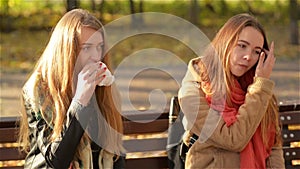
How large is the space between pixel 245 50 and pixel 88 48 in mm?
844

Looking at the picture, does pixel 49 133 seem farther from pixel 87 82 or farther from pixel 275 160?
pixel 275 160

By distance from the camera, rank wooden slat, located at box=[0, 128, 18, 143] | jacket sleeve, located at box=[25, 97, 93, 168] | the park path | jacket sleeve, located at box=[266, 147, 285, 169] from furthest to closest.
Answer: the park path
wooden slat, located at box=[0, 128, 18, 143]
jacket sleeve, located at box=[266, 147, 285, 169]
jacket sleeve, located at box=[25, 97, 93, 168]

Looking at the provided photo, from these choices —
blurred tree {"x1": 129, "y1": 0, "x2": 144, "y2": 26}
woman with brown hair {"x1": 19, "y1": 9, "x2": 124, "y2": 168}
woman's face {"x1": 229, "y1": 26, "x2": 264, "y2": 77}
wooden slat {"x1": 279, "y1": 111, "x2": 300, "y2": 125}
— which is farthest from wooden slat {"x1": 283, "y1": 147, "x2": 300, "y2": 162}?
blurred tree {"x1": 129, "y1": 0, "x2": 144, "y2": 26}

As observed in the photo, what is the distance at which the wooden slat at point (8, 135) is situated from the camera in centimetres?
419

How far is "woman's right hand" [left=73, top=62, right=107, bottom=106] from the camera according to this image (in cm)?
353

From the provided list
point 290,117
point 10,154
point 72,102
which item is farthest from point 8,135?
point 290,117

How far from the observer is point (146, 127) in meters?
4.41

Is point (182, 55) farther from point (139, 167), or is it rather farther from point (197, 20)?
point (139, 167)

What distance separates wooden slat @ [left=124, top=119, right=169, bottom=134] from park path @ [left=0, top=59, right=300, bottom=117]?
438 cm

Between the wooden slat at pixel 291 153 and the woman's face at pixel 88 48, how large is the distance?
151 centimetres

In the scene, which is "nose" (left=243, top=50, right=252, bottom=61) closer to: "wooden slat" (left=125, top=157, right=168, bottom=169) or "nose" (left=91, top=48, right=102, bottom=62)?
"nose" (left=91, top=48, right=102, bottom=62)

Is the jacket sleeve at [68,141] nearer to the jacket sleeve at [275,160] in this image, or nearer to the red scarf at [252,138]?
the red scarf at [252,138]

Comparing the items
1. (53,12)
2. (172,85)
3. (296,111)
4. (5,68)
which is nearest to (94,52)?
(296,111)

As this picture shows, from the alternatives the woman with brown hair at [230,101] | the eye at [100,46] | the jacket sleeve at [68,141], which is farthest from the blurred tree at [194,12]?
the jacket sleeve at [68,141]
